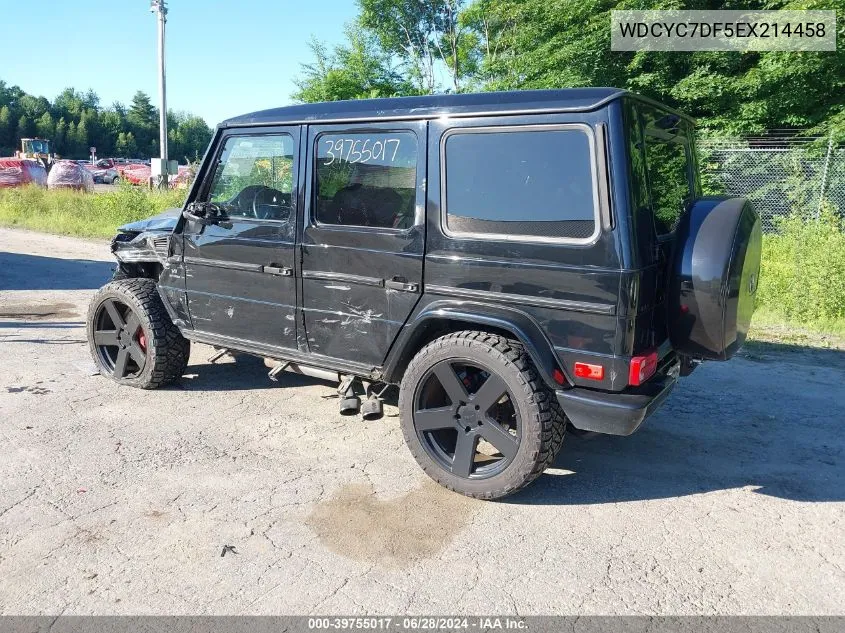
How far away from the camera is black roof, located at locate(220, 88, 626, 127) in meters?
3.10

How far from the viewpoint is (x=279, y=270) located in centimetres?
410

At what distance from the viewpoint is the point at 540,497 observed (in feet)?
11.6

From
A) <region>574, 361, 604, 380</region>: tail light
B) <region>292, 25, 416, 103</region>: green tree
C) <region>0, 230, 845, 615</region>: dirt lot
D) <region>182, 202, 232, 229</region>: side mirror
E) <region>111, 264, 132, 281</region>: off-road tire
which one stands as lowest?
<region>0, 230, 845, 615</region>: dirt lot

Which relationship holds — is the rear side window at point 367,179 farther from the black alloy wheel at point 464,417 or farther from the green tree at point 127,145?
the green tree at point 127,145

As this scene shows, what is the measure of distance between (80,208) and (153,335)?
47.0 ft

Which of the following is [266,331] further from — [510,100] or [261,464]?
[510,100]

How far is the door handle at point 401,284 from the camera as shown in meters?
3.58

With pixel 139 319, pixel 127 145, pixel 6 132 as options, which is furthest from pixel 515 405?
pixel 127 145

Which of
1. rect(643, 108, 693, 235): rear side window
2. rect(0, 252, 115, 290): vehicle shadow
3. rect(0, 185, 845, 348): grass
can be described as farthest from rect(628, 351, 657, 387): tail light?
rect(0, 252, 115, 290): vehicle shadow

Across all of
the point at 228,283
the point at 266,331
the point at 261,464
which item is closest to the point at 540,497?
the point at 261,464

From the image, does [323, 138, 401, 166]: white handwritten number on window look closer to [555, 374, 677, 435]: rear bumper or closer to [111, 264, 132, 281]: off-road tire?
[555, 374, 677, 435]: rear bumper

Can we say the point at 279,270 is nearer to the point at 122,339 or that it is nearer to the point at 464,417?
the point at 464,417

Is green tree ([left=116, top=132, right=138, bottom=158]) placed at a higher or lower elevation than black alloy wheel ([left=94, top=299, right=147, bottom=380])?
higher

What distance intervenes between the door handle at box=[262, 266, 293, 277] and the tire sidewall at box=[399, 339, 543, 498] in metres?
1.04
